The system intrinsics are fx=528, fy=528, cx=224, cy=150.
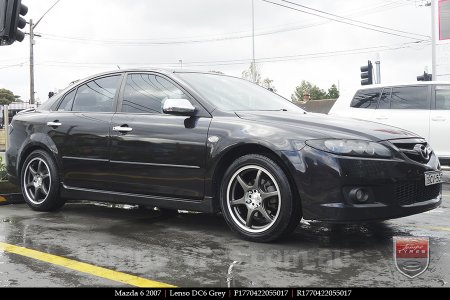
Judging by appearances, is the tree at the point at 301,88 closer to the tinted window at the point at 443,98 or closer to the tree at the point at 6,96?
the tree at the point at 6,96

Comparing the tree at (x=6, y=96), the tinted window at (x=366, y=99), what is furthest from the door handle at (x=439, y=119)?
the tree at (x=6, y=96)

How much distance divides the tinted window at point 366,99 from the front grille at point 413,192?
5.48 m

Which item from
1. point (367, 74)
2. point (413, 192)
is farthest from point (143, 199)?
point (367, 74)

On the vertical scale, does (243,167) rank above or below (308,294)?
above

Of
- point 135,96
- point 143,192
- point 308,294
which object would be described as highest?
point 135,96

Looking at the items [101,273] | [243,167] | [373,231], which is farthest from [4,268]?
[373,231]

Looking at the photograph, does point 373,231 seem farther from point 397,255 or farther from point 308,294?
point 308,294

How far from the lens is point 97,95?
5641 millimetres

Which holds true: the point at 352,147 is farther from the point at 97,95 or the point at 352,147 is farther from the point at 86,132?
the point at 97,95

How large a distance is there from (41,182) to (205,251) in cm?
263

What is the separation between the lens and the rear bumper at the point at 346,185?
12.9ft

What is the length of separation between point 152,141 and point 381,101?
19.7 feet

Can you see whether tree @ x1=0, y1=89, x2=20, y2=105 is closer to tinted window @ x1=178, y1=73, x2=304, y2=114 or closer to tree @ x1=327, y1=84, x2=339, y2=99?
tree @ x1=327, y1=84, x2=339, y2=99

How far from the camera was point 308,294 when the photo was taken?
117 inches
